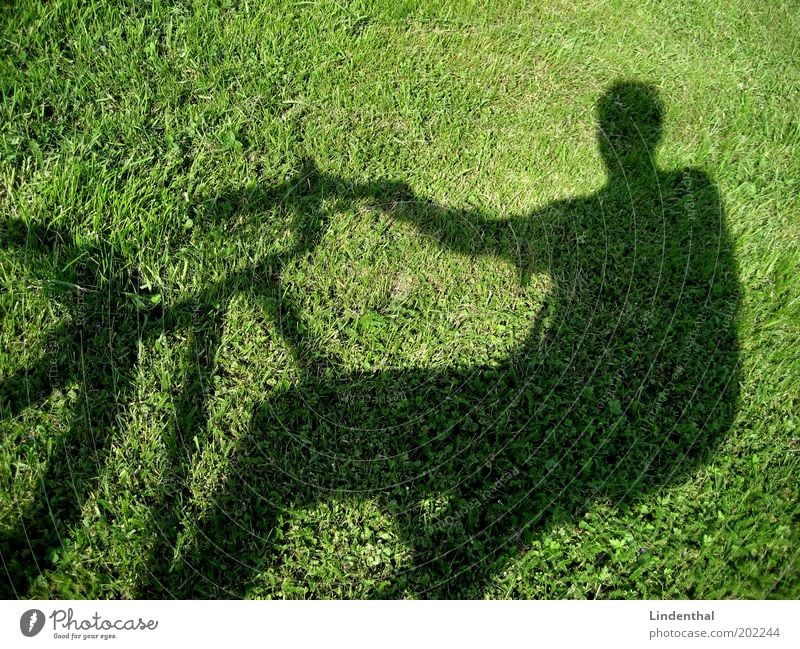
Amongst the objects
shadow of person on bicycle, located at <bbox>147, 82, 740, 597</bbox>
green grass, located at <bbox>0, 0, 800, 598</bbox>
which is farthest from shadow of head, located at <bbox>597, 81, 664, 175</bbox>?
shadow of person on bicycle, located at <bbox>147, 82, 740, 597</bbox>

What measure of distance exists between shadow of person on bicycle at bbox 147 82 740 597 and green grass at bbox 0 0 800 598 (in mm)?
16

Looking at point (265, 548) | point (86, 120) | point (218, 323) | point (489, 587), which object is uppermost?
point (86, 120)

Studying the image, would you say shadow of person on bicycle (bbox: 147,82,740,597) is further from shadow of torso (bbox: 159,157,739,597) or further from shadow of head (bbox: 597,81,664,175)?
shadow of head (bbox: 597,81,664,175)

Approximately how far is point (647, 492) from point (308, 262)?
2.37 metres

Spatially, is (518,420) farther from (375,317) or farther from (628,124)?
(628,124)

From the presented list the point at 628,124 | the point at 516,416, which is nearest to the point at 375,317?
the point at 516,416

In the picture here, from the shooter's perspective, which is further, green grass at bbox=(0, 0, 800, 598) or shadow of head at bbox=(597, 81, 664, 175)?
shadow of head at bbox=(597, 81, 664, 175)

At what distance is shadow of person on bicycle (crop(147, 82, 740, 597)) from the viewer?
9.37 feet

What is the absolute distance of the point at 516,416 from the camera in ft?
10.8

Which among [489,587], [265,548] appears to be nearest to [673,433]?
[489,587]

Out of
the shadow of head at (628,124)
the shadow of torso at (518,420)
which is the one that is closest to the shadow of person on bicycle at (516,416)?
the shadow of torso at (518,420)

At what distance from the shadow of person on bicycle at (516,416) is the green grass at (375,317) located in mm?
16

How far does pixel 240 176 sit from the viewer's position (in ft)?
12.8
